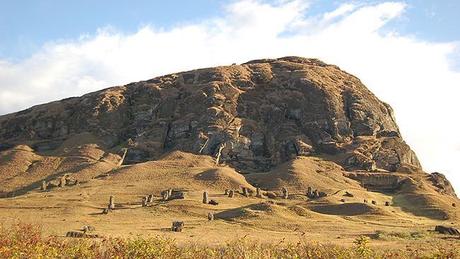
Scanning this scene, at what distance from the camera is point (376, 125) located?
356 ft

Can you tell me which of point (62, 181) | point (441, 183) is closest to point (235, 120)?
point (62, 181)

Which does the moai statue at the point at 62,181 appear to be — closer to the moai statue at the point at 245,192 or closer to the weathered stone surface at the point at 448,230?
the moai statue at the point at 245,192

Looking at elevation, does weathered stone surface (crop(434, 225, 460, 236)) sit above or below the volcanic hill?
below

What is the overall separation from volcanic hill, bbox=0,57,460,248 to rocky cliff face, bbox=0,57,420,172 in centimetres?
28

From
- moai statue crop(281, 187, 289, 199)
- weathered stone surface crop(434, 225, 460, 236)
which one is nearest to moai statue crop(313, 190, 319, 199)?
moai statue crop(281, 187, 289, 199)

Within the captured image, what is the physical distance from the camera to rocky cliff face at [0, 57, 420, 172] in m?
96.9

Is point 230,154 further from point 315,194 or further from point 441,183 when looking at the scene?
point 441,183

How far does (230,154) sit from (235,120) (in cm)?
1066

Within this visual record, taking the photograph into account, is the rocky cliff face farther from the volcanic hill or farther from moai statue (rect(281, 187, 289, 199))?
moai statue (rect(281, 187, 289, 199))

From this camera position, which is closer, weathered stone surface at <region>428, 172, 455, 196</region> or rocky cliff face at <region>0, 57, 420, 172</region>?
weathered stone surface at <region>428, 172, 455, 196</region>

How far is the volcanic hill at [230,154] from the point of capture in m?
54.0

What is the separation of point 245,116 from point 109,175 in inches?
1438

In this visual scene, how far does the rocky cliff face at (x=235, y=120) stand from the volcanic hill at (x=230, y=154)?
0.93 ft

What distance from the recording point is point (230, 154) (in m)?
94.9
